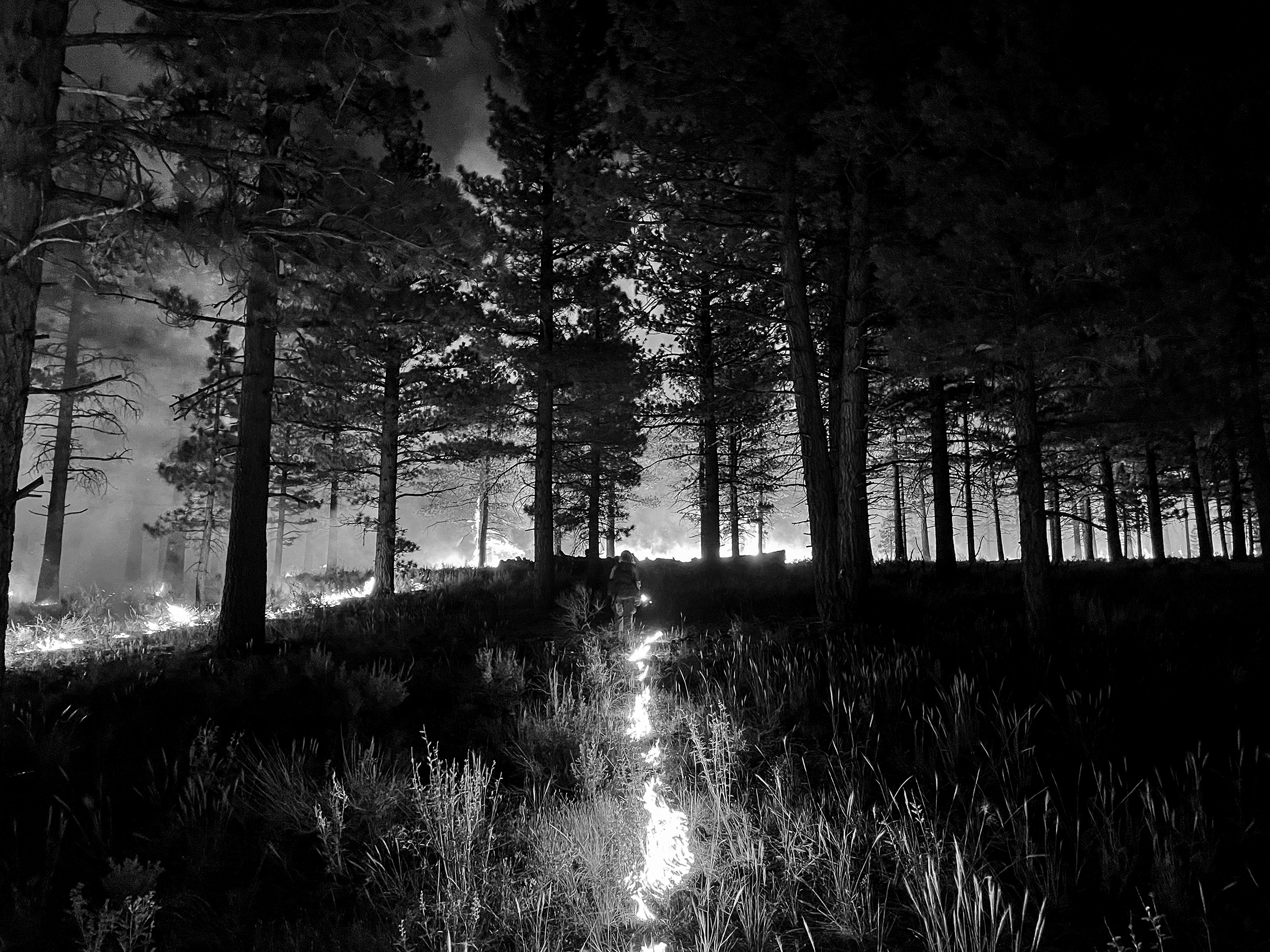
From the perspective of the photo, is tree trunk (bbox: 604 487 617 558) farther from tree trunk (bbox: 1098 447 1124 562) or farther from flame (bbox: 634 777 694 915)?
flame (bbox: 634 777 694 915)

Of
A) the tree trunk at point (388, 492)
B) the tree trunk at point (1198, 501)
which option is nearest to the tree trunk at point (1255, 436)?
the tree trunk at point (1198, 501)

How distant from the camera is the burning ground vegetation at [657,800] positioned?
274cm

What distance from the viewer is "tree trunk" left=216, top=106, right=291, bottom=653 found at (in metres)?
8.27

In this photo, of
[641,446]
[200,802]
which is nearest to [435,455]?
[641,446]

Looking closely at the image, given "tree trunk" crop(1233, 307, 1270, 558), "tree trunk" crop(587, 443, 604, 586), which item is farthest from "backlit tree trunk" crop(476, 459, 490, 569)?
"tree trunk" crop(1233, 307, 1270, 558)

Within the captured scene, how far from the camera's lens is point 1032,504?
24.2ft

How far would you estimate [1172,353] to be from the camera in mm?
7305

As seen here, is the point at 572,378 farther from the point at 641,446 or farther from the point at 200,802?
the point at 200,802

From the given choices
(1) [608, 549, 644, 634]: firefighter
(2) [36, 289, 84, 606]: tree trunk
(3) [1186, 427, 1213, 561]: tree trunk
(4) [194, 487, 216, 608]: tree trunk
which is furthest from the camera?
(3) [1186, 427, 1213, 561]: tree trunk

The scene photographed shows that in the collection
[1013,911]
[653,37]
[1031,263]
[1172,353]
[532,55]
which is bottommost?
[1013,911]

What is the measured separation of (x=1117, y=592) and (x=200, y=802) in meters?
14.5

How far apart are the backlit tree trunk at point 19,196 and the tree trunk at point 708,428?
10.3 metres

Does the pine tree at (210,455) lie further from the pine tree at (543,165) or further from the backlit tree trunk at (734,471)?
the backlit tree trunk at (734,471)

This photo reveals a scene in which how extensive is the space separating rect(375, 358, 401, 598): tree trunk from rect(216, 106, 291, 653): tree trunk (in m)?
4.77
